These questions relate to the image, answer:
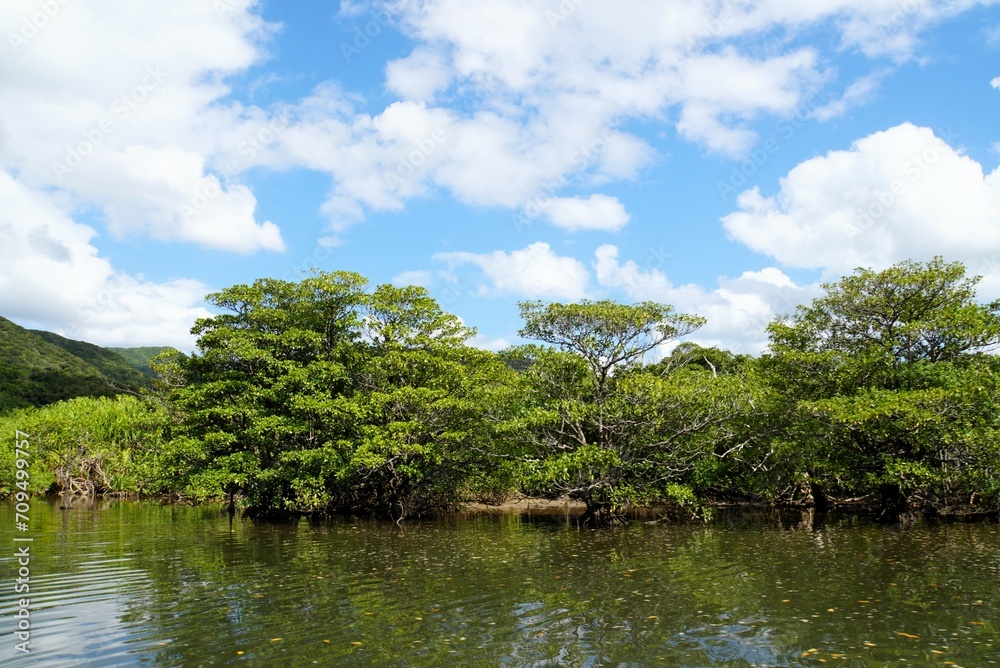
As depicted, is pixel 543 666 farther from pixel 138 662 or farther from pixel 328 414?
pixel 328 414

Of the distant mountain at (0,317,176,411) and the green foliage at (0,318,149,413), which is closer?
the green foliage at (0,318,149,413)

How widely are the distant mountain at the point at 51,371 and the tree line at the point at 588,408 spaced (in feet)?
92.7

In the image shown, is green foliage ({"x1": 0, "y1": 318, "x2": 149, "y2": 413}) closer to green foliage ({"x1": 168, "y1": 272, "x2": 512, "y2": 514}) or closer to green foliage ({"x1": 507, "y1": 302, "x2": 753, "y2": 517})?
green foliage ({"x1": 168, "y1": 272, "x2": 512, "y2": 514})

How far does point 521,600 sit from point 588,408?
15151mm

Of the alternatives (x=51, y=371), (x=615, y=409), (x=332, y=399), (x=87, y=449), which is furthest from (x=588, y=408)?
(x=51, y=371)

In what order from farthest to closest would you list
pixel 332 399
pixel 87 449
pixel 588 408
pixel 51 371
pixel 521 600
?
pixel 51 371
pixel 87 449
pixel 332 399
pixel 588 408
pixel 521 600

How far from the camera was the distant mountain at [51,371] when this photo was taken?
9981 centimetres

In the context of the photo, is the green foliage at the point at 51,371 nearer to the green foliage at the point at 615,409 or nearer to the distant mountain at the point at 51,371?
the distant mountain at the point at 51,371

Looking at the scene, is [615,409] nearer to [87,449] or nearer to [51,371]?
[87,449]

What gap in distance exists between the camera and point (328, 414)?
3478 cm

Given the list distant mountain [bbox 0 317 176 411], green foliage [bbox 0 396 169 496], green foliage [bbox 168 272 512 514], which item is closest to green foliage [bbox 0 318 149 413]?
distant mountain [bbox 0 317 176 411]

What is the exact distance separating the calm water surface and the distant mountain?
145 ft

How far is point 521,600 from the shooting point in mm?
15359

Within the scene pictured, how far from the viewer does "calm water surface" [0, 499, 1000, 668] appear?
36.9 ft
